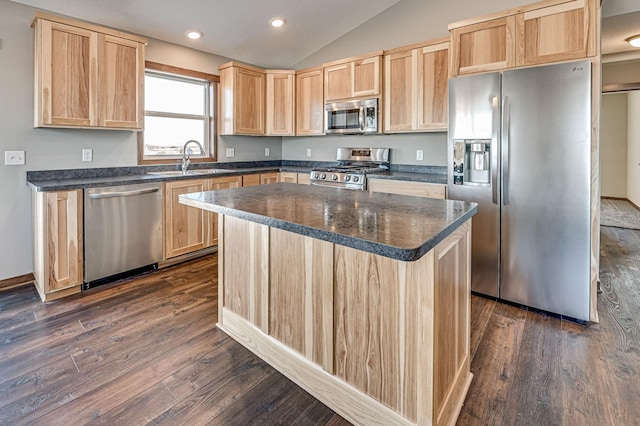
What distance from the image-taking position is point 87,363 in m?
1.98

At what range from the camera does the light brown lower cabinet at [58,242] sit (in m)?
2.75

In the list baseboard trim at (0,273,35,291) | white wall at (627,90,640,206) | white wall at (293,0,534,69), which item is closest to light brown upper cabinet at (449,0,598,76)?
white wall at (293,0,534,69)

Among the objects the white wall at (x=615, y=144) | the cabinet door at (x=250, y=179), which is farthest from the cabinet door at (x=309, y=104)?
the white wall at (x=615, y=144)

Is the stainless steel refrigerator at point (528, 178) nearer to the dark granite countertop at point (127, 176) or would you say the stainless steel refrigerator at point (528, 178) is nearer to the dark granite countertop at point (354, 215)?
the dark granite countertop at point (127, 176)

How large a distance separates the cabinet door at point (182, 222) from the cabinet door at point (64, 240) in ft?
2.55

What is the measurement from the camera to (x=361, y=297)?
151cm

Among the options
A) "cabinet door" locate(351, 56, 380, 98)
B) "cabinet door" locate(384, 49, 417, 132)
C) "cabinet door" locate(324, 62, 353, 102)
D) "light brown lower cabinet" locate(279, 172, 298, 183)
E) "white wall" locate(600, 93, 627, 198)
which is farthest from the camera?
"white wall" locate(600, 93, 627, 198)

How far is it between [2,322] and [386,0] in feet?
15.1

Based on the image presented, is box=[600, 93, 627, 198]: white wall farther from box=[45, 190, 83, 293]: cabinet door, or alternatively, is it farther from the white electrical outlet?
the white electrical outlet

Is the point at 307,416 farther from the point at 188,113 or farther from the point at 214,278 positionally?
the point at 188,113

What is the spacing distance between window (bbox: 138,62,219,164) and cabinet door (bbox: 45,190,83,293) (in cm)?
114

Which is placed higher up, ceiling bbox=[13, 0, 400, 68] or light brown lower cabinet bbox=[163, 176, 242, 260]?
ceiling bbox=[13, 0, 400, 68]

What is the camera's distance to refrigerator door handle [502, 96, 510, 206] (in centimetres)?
261

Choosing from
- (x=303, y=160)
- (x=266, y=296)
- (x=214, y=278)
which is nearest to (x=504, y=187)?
(x=266, y=296)
